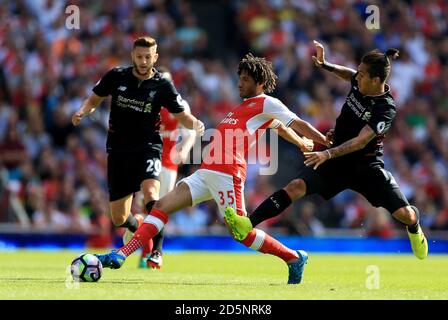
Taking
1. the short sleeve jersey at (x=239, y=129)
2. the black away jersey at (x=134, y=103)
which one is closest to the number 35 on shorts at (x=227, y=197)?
the short sleeve jersey at (x=239, y=129)

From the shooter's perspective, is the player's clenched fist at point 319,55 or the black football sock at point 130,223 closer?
the player's clenched fist at point 319,55

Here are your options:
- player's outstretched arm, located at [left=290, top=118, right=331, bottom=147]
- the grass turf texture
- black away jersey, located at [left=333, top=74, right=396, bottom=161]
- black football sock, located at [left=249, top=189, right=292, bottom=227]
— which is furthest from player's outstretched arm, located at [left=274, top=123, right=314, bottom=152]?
the grass turf texture

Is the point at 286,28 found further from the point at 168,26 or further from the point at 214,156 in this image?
the point at 214,156

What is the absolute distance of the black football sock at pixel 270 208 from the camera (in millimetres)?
9875

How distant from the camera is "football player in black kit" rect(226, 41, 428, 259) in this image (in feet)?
33.3

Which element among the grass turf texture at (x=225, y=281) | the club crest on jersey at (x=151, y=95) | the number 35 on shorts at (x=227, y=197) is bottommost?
the grass turf texture at (x=225, y=281)

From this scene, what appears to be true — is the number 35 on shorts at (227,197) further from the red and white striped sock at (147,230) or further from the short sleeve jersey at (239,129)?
the red and white striped sock at (147,230)

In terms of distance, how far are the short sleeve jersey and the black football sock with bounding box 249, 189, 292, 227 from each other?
395 mm

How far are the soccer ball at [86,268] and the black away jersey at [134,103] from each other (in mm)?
2524

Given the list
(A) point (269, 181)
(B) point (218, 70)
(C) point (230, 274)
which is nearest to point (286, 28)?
(B) point (218, 70)

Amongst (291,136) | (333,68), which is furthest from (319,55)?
(291,136)

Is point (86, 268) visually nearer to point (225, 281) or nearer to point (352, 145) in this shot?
point (225, 281)

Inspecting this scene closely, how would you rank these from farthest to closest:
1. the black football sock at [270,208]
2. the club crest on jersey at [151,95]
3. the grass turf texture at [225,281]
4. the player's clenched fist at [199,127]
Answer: the club crest on jersey at [151,95] → the player's clenched fist at [199,127] → the black football sock at [270,208] → the grass turf texture at [225,281]

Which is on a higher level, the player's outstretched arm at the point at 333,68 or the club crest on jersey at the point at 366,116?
the player's outstretched arm at the point at 333,68
